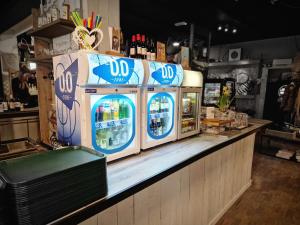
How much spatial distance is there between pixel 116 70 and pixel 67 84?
16.5 inches

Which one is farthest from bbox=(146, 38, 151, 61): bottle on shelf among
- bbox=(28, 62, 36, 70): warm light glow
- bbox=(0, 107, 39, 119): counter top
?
bbox=(28, 62, 36, 70): warm light glow

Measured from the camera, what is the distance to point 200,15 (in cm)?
445

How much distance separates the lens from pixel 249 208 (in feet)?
9.18

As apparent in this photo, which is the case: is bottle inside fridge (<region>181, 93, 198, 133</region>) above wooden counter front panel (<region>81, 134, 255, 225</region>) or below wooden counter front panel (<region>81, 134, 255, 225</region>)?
above

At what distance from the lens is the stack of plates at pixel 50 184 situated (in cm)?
84

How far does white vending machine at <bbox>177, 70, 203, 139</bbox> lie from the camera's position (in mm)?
2303

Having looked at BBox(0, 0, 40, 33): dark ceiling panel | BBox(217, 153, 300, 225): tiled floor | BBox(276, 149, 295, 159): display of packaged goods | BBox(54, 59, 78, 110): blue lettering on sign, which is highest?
BBox(0, 0, 40, 33): dark ceiling panel

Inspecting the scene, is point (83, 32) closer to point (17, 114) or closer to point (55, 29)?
point (55, 29)

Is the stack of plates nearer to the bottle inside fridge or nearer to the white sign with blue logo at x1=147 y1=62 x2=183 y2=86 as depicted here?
the white sign with blue logo at x1=147 y1=62 x2=183 y2=86

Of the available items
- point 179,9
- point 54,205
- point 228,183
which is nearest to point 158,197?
point 54,205

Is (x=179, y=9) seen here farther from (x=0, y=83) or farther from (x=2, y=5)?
(x=0, y=83)

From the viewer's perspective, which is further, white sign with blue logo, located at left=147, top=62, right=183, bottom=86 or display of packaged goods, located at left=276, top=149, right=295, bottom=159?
display of packaged goods, located at left=276, top=149, right=295, bottom=159

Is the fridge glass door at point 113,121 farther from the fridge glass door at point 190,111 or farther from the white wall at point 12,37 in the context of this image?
the white wall at point 12,37

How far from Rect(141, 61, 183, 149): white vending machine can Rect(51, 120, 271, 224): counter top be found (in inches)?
5.2
